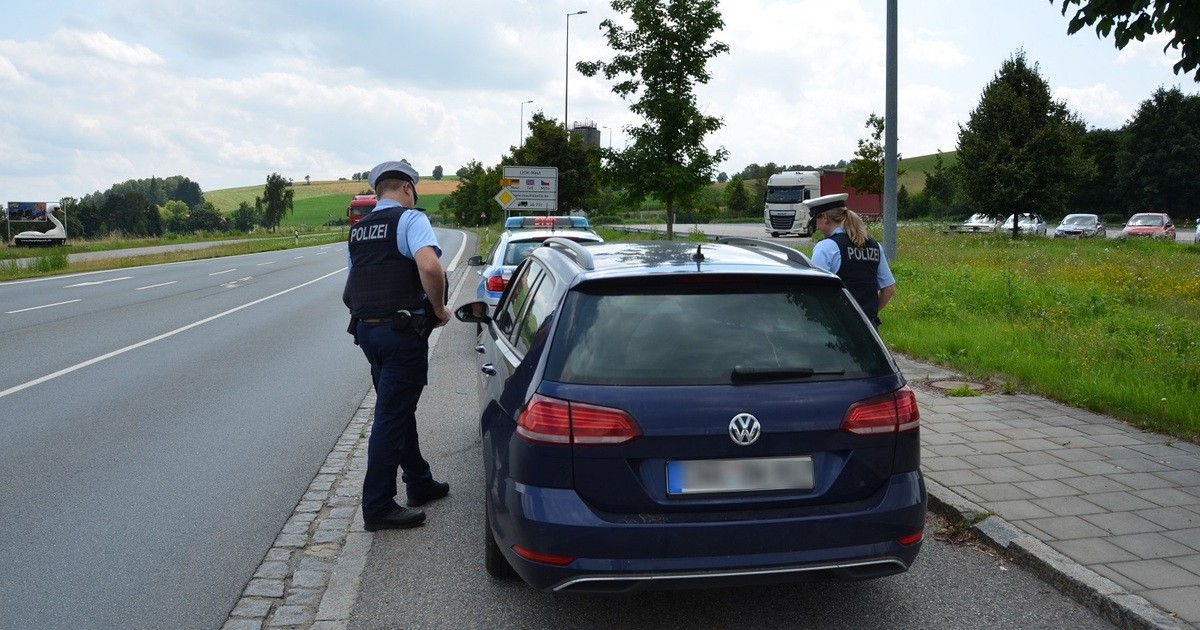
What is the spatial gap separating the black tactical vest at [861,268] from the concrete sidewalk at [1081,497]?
3.55 feet

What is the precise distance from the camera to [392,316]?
4.79 m

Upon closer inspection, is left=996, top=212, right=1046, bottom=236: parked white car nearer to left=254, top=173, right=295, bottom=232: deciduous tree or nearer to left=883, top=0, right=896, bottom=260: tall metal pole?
left=883, top=0, right=896, bottom=260: tall metal pole

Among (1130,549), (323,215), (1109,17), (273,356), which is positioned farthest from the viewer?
(323,215)

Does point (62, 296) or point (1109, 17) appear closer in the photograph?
point (1109, 17)

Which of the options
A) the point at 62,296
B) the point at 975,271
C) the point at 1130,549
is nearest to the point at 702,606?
the point at 1130,549

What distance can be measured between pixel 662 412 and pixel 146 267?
3443cm

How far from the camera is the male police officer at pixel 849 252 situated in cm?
607

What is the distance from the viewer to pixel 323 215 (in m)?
128

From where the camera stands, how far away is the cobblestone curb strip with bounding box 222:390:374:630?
375 centimetres

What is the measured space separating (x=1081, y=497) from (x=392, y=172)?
4.17m

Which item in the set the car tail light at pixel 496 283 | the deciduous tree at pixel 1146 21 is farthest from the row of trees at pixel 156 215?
the deciduous tree at pixel 1146 21

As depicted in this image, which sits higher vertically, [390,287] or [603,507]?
[390,287]

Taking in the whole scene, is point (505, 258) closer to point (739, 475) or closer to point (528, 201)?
point (739, 475)

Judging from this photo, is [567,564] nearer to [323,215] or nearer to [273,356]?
[273,356]
